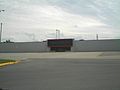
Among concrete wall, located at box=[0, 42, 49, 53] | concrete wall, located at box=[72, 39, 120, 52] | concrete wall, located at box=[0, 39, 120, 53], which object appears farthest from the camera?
concrete wall, located at box=[0, 42, 49, 53]

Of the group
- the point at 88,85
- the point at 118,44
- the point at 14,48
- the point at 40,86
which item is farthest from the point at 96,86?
the point at 14,48

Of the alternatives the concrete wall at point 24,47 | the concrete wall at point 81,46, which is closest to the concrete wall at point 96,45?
the concrete wall at point 81,46

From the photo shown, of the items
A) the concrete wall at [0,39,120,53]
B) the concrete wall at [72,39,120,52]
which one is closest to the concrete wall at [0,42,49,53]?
the concrete wall at [0,39,120,53]

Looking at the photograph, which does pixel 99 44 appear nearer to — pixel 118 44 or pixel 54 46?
pixel 118 44

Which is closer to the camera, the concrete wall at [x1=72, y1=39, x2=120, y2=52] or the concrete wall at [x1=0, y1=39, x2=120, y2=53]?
the concrete wall at [x1=72, y1=39, x2=120, y2=52]

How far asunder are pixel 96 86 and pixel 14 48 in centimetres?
7828

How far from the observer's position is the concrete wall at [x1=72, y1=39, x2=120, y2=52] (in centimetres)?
7265

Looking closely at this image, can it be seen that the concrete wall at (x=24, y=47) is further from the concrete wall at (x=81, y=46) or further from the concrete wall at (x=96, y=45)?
the concrete wall at (x=96, y=45)

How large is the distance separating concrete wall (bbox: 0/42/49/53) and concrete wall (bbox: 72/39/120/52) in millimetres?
10089

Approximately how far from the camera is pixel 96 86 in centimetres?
994

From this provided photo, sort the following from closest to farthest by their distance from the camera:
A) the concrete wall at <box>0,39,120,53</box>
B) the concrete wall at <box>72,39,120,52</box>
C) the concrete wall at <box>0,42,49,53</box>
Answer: the concrete wall at <box>72,39,120,52</box>
the concrete wall at <box>0,39,120,53</box>
the concrete wall at <box>0,42,49,53</box>

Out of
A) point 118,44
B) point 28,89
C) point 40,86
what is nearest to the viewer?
point 28,89

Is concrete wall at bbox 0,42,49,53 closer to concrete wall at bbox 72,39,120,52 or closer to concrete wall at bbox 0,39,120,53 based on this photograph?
concrete wall at bbox 0,39,120,53

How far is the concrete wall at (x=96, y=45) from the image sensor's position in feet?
238
